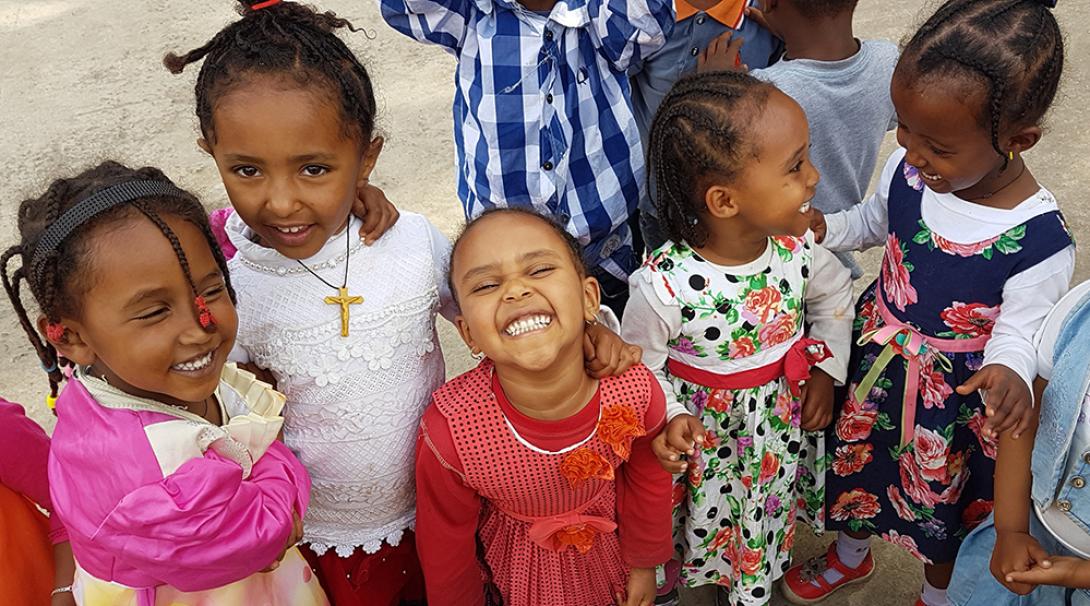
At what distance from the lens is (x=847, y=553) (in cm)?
224

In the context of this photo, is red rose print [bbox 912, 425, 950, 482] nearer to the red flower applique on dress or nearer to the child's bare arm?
the child's bare arm

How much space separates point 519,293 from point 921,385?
0.82 meters

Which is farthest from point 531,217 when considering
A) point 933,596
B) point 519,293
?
point 933,596

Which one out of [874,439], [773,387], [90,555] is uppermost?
[90,555]

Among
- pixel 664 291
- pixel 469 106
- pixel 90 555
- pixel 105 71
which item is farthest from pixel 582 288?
pixel 105 71

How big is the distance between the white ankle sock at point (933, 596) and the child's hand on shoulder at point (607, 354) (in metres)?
0.96

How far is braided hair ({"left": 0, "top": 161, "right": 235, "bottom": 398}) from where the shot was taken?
1354mm

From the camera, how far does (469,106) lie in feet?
6.71

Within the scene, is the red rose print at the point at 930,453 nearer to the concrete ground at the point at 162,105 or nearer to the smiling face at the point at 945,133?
the smiling face at the point at 945,133

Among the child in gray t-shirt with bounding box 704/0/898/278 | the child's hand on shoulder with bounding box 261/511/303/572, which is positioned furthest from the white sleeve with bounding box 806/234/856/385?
the child's hand on shoulder with bounding box 261/511/303/572

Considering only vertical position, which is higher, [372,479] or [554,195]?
[554,195]

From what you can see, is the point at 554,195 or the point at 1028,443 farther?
the point at 554,195

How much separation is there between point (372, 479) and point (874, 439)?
1014 millimetres

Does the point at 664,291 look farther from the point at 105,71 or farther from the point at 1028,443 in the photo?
the point at 105,71
